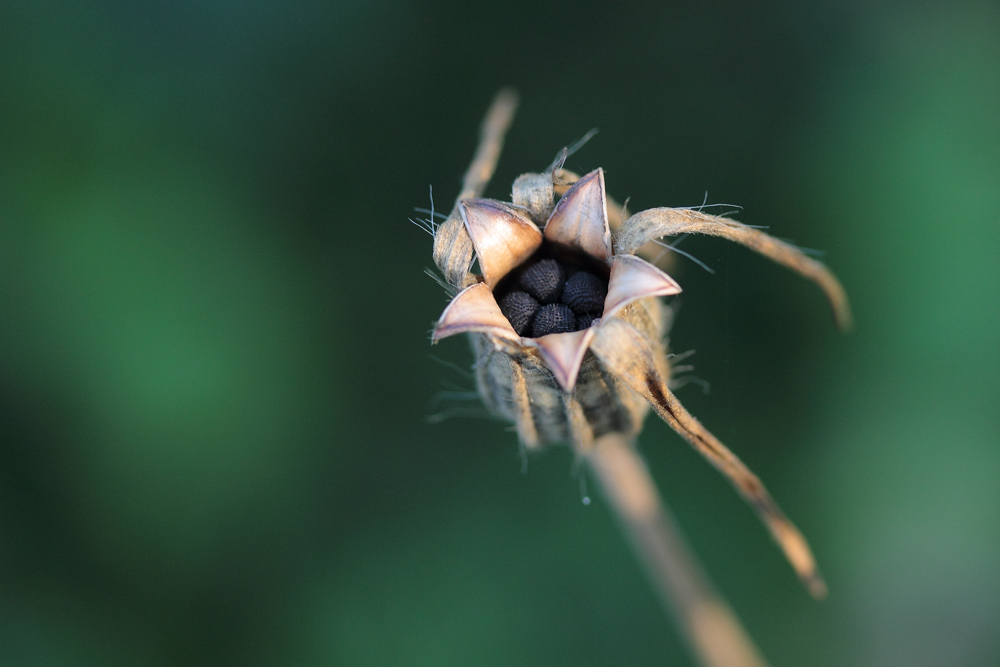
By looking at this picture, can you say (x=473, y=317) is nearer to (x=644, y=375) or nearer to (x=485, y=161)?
(x=644, y=375)

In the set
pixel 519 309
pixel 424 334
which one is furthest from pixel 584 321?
pixel 424 334

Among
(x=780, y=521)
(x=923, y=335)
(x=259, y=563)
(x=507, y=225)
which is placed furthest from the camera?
(x=259, y=563)

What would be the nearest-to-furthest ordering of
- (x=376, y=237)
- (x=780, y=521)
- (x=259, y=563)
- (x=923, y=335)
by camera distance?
(x=780, y=521)
(x=923, y=335)
(x=259, y=563)
(x=376, y=237)

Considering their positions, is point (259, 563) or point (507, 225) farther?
point (259, 563)

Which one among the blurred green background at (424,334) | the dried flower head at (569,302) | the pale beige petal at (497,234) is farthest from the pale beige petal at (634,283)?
the blurred green background at (424,334)

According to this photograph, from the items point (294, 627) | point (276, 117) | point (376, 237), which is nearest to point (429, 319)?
point (376, 237)

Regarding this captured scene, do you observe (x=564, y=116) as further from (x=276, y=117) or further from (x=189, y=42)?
(x=189, y=42)

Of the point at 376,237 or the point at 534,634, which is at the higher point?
the point at 376,237
